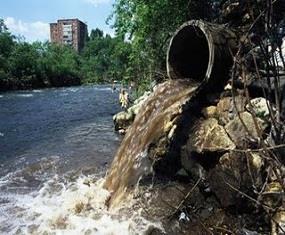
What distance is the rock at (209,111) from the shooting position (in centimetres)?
793

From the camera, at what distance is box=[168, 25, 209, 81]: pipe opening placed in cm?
991

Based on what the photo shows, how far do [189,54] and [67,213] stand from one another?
4.97 m

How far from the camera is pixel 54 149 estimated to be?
1328 cm

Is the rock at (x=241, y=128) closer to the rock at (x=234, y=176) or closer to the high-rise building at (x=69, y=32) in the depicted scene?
the rock at (x=234, y=176)

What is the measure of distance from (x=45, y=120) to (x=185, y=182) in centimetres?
1435

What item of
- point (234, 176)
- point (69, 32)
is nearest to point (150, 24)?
point (234, 176)

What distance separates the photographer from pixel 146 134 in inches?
332

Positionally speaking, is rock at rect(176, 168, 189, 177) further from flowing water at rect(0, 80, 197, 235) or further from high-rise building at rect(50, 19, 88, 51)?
high-rise building at rect(50, 19, 88, 51)

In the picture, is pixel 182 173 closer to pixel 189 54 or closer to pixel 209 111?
pixel 209 111

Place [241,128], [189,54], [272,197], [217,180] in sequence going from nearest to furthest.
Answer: [272,197] < [217,180] < [241,128] < [189,54]

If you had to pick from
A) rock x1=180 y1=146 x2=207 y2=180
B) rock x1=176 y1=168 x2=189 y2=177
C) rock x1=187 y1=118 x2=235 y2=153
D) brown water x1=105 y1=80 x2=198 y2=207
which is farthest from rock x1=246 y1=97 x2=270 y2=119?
rock x1=176 y1=168 x2=189 y2=177

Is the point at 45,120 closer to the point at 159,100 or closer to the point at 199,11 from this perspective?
the point at 199,11

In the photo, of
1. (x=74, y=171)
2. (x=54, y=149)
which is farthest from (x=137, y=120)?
(x=54, y=149)

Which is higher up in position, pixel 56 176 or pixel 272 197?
pixel 272 197
